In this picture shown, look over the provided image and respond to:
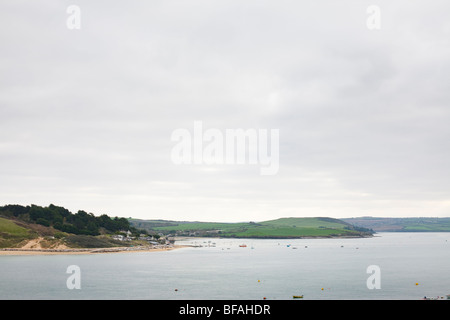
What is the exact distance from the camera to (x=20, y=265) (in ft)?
488

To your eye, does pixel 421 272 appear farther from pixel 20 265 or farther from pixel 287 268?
pixel 20 265

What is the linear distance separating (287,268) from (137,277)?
57846 millimetres

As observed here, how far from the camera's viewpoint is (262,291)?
324ft

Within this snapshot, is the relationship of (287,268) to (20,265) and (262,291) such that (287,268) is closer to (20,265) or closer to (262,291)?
(262,291)
